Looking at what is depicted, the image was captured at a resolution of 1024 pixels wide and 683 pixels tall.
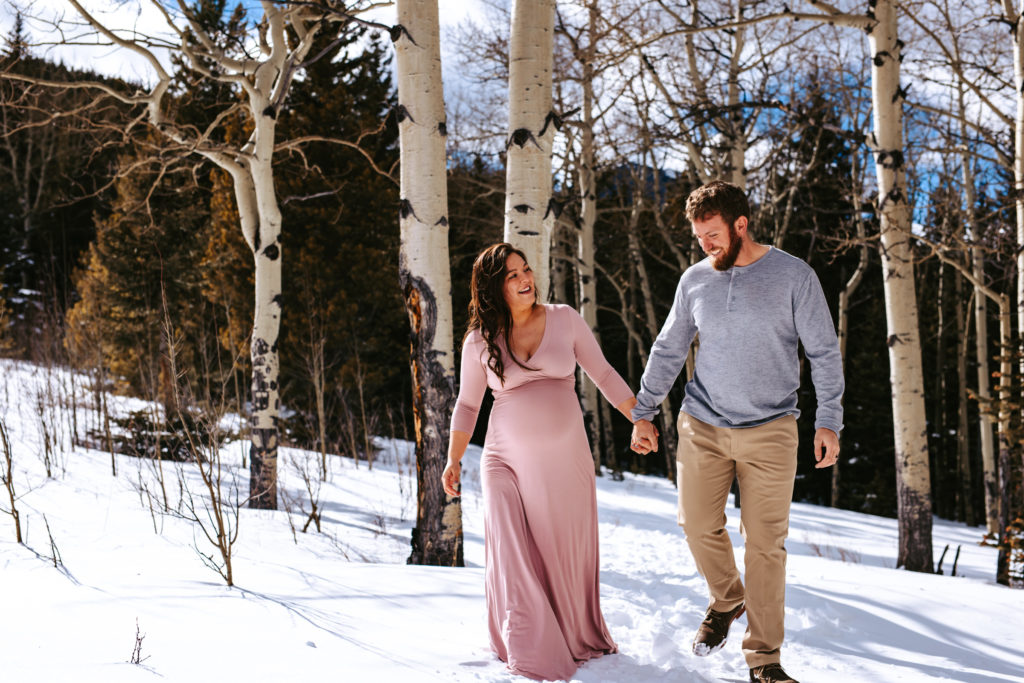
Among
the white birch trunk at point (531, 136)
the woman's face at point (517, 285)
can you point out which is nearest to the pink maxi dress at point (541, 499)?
the woman's face at point (517, 285)

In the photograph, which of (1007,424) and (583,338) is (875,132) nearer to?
(1007,424)

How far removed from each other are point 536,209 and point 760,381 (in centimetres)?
208

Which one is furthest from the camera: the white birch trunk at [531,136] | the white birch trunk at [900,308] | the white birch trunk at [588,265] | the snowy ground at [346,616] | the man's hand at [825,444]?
the white birch trunk at [588,265]

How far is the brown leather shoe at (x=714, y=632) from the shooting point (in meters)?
3.18

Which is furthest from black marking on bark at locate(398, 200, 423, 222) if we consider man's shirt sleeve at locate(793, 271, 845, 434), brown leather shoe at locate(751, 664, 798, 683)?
brown leather shoe at locate(751, 664, 798, 683)

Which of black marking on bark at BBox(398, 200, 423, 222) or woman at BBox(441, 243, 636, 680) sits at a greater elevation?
black marking on bark at BBox(398, 200, 423, 222)

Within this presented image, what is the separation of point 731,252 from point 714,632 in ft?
5.52

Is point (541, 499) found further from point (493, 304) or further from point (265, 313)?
point (265, 313)

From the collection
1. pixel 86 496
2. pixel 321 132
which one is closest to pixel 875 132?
pixel 86 496

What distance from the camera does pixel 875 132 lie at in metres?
6.58

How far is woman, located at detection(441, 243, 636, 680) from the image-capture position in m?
3.06

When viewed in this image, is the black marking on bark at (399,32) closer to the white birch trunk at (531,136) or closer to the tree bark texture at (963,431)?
the white birch trunk at (531,136)

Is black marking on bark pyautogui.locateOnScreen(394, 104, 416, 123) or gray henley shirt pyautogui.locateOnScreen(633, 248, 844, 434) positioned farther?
black marking on bark pyautogui.locateOnScreen(394, 104, 416, 123)

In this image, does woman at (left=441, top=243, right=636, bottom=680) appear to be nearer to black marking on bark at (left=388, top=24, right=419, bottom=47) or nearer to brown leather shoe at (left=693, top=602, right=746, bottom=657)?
brown leather shoe at (left=693, top=602, right=746, bottom=657)
